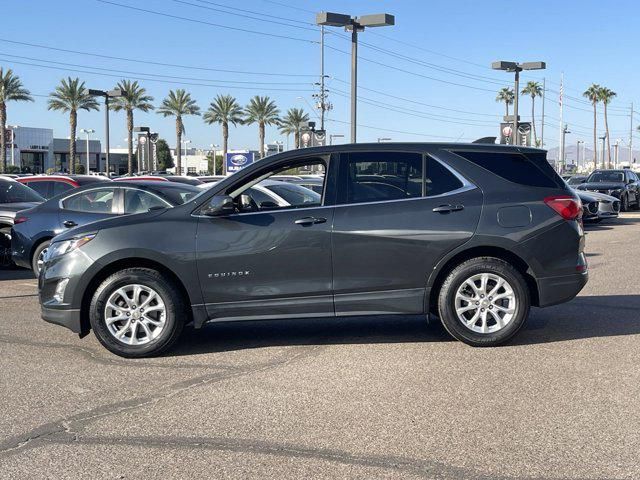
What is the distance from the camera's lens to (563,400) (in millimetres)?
5441

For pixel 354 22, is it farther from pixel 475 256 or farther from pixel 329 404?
pixel 329 404

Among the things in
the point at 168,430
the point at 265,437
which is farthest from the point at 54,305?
the point at 265,437

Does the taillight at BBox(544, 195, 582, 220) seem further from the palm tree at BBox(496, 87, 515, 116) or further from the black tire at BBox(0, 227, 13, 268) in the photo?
the palm tree at BBox(496, 87, 515, 116)

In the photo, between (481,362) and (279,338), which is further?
(279,338)

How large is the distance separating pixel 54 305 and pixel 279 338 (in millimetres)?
2131

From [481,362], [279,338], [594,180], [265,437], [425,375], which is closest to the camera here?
[265,437]

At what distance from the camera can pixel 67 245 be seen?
7090 mm

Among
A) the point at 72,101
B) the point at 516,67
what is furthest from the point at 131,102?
the point at 516,67

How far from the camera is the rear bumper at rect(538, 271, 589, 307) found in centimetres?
704

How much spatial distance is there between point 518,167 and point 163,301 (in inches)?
136

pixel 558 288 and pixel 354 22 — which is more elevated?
pixel 354 22

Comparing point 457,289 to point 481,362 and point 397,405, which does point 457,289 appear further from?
point 397,405

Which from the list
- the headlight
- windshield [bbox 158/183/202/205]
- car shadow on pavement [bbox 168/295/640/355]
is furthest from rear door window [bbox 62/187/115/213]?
the headlight

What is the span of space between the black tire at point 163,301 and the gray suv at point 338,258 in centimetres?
1
